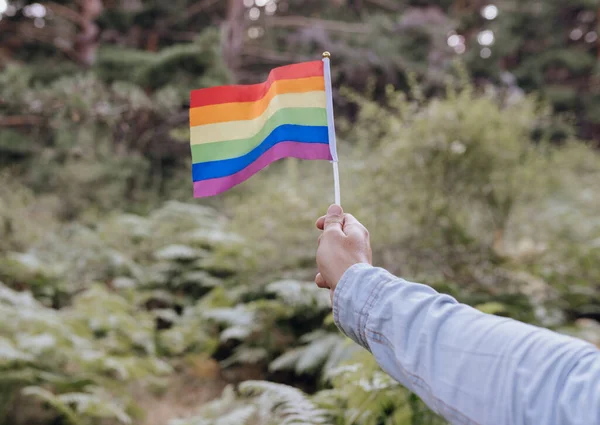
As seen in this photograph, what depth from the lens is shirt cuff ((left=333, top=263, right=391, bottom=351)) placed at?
1.04 metres

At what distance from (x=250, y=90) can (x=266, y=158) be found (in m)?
0.28

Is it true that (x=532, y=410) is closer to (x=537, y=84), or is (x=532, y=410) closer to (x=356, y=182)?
(x=356, y=182)

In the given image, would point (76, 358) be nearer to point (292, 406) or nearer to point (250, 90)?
point (292, 406)

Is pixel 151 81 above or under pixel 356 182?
above

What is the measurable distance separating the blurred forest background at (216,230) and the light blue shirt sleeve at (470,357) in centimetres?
122

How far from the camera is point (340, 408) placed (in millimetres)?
2342

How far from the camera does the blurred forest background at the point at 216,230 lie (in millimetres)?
3258

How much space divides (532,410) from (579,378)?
94mm

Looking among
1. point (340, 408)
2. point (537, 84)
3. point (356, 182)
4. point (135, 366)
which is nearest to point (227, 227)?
point (356, 182)

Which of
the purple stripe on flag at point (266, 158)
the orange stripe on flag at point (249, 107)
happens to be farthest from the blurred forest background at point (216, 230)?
the orange stripe on flag at point (249, 107)

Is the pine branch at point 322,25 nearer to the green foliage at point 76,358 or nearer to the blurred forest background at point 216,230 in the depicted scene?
the blurred forest background at point 216,230

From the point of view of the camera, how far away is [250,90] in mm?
1829

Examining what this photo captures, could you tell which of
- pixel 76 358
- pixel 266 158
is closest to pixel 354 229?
pixel 266 158

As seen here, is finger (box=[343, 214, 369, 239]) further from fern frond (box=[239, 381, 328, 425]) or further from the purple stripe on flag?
fern frond (box=[239, 381, 328, 425])
